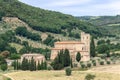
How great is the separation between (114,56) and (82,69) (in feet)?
79.7

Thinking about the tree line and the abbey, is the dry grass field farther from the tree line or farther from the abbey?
the abbey

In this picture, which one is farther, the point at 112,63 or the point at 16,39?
the point at 16,39

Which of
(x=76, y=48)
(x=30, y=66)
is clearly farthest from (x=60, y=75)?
(x=76, y=48)

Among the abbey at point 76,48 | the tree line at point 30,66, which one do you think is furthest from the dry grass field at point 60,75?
the abbey at point 76,48

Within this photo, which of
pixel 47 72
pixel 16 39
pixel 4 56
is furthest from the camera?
pixel 16 39

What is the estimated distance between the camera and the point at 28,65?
115 metres

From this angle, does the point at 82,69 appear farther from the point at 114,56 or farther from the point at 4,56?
the point at 4,56

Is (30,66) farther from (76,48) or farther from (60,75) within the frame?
(76,48)

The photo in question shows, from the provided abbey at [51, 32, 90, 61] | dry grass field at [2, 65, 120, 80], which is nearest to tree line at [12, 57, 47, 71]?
dry grass field at [2, 65, 120, 80]

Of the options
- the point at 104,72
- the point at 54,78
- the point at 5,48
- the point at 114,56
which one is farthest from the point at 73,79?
the point at 5,48

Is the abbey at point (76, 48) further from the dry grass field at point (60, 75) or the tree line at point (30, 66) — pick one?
the dry grass field at point (60, 75)

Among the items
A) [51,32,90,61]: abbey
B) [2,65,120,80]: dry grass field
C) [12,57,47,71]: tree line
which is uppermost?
[51,32,90,61]: abbey

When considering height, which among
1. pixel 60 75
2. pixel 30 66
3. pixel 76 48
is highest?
pixel 76 48

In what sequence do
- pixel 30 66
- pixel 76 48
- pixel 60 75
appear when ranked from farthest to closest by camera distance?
pixel 76 48 → pixel 30 66 → pixel 60 75
